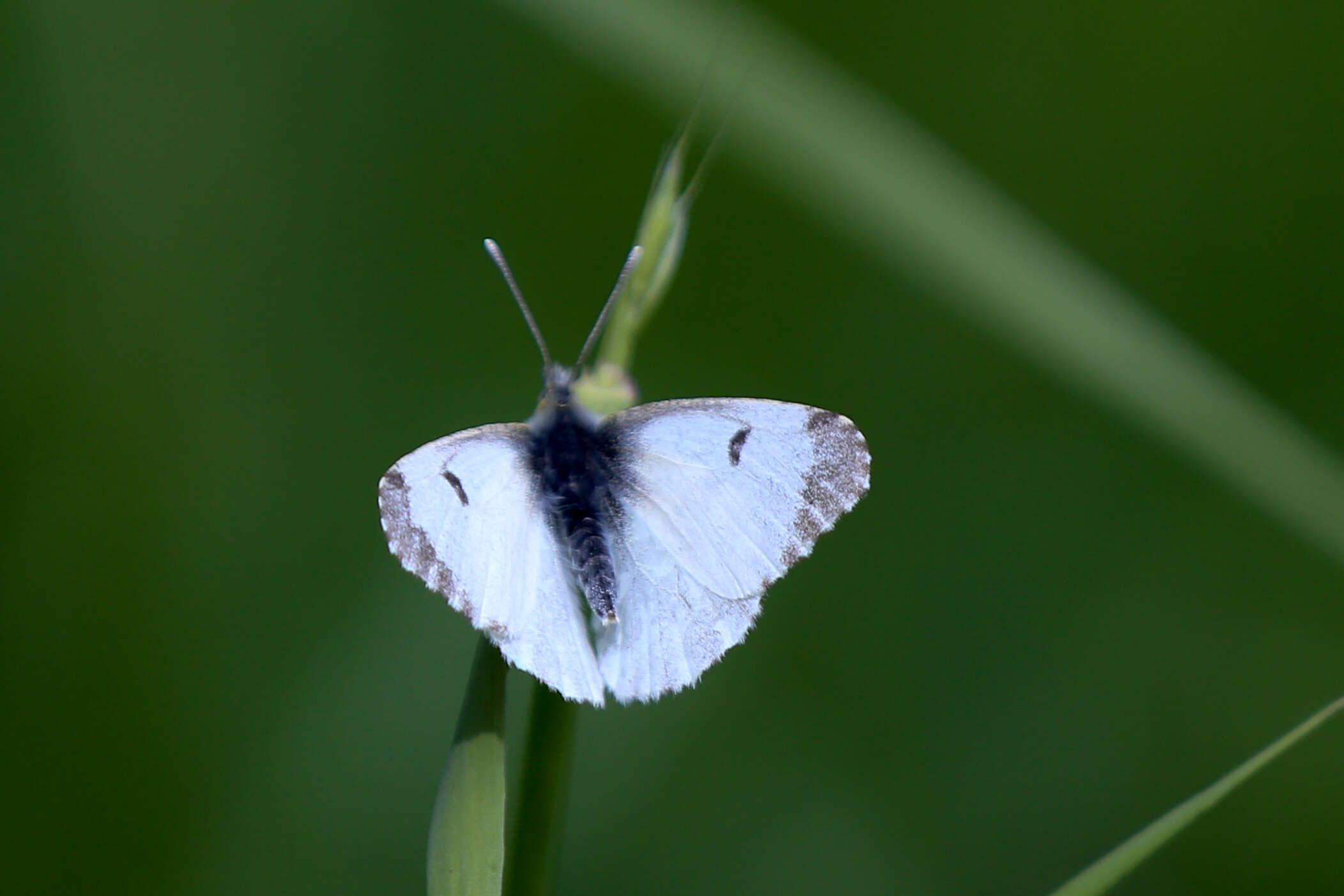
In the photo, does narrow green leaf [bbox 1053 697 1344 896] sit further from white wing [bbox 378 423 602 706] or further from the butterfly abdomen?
the butterfly abdomen

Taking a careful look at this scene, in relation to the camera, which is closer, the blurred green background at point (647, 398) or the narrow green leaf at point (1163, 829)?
the narrow green leaf at point (1163, 829)

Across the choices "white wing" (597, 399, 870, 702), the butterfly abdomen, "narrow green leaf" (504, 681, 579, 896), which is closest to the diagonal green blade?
"white wing" (597, 399, 870, 702)

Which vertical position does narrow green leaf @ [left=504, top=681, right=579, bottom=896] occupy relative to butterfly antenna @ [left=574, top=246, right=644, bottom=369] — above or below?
below

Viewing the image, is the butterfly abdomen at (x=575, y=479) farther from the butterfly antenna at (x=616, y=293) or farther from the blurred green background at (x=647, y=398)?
the blurred green background at (x=647, y=398)

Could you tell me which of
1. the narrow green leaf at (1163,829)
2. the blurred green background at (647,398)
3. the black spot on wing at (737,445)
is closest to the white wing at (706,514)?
the black spot on wing at (737,445)

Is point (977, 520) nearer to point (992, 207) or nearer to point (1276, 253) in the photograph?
point (1276, 253)

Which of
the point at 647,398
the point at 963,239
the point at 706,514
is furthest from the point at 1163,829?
the point at 647,398
